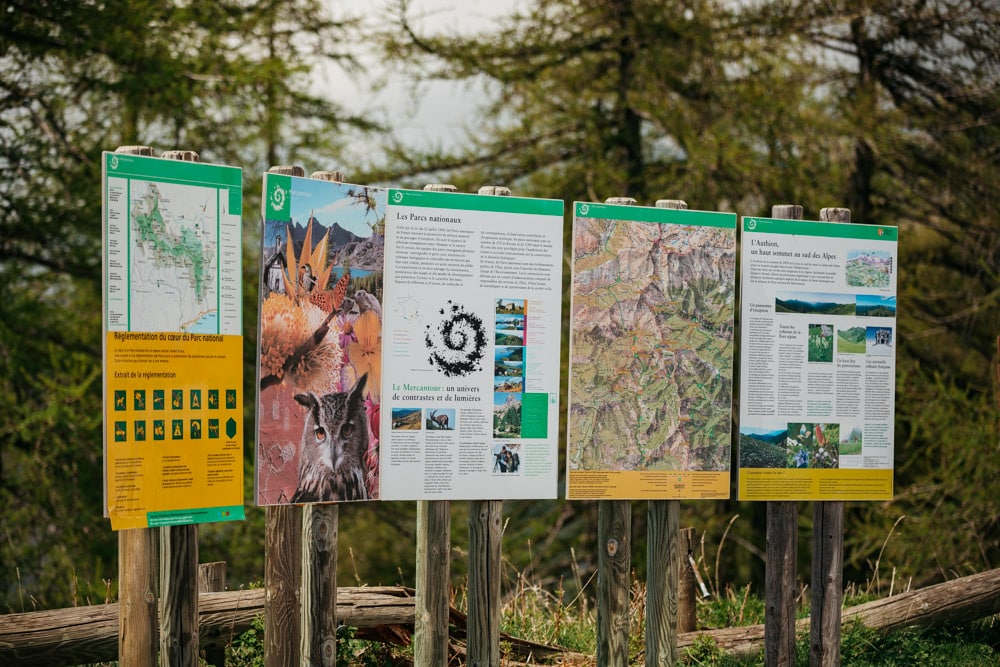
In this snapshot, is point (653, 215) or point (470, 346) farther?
point (653, 215)

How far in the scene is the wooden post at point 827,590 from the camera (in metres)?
4.70

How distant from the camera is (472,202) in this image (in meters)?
4.17

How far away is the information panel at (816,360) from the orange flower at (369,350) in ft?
5.80

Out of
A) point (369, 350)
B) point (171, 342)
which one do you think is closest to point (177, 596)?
point (171, 342)

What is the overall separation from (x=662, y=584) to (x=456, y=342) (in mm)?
1487

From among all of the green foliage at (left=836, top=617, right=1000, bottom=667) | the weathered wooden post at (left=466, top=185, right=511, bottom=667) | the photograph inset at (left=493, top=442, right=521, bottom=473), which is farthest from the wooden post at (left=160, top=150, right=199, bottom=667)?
the green foliage at (left=836, top=617, right=1000, bottom=667)

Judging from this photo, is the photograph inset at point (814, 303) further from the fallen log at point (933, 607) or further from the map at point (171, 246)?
the map at point (171, 246)

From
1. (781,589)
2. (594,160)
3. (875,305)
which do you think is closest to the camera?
(781,589)

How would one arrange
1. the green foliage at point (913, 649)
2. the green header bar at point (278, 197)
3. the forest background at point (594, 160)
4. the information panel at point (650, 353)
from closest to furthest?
1. the green header bar at point (278, 197)
2. the information panel at point (650, 353)
3. the green foliage at point (913, 649)
4. the forest background at point (594, 160)

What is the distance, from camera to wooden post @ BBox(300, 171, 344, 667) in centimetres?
386

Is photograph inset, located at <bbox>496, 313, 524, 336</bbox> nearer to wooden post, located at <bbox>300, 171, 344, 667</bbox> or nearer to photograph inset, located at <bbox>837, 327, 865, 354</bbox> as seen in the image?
wooden post, located at <bbox>300, 171, 344, 667</bbox>

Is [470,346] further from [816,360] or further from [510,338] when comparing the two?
[816,360]

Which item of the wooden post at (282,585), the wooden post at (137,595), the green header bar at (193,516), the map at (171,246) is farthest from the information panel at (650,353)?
the wooden post at (137,595)

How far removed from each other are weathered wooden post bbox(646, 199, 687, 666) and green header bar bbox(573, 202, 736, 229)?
0.09 metres
